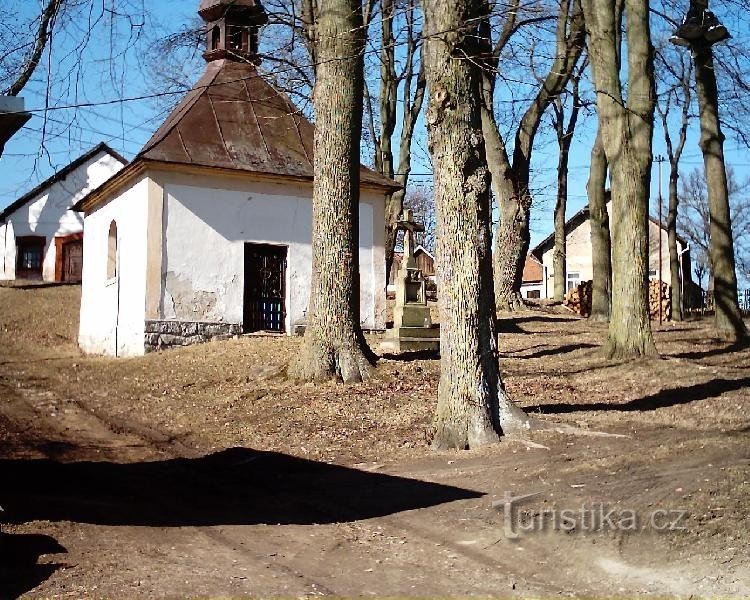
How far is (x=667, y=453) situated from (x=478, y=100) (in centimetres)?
402

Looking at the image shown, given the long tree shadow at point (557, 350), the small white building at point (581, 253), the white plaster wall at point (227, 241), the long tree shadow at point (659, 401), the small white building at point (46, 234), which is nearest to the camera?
the long tree shadow at point (659, 401)

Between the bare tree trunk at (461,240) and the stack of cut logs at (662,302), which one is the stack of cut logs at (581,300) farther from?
the bare tree trunk at (461,240)

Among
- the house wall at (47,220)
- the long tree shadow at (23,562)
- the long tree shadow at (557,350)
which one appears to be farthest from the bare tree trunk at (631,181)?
the house wall at (47,220)

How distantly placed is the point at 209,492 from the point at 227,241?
12344mm

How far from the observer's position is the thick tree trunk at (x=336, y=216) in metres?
12.3

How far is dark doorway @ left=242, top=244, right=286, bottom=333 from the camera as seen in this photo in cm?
2020

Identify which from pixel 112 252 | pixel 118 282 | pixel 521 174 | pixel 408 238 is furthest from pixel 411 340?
pixel 112 252

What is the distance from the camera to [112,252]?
21.8 metres

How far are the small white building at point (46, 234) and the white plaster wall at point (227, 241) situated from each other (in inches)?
663

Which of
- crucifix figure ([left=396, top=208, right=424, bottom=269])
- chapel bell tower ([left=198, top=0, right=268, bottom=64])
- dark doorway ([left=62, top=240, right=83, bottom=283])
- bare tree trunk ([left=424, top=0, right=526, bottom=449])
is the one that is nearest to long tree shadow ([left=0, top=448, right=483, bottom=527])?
bare tree trunk ([left=424, top=0, right=526, bottom=449])

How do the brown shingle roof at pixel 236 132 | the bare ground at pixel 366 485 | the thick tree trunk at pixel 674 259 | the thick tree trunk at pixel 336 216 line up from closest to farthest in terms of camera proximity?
the bare ground at pixel 366 485 → the thick tree trunk at pixel 336 216 → the brown shingle roof at pixel 236 132 → the thick tree trunk at pixel 674 259

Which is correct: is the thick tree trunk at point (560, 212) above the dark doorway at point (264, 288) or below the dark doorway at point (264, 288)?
above

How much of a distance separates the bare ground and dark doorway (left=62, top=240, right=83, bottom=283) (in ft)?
68.8

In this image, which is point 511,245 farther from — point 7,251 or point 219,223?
point 7,251
